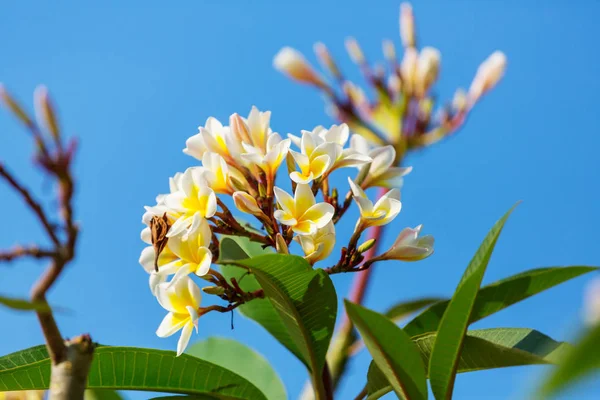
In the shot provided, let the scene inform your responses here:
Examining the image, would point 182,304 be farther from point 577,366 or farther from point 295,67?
point 295,67

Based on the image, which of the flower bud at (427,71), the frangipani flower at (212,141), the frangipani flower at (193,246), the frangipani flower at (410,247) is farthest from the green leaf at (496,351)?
the flower bud at (427,71)

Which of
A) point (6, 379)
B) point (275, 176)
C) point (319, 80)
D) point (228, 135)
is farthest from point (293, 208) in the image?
point (319, 80)

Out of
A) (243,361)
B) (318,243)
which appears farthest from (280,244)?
(243,361)

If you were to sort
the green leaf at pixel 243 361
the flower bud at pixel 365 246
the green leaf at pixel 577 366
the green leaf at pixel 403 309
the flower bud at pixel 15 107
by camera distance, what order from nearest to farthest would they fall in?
1. the green leaf at pixel 577 366
2. the flower bud at pixel 15 107
3. the flower bud at pixel 365 246
4. the green leaf at pixel 243 361
5. the green leaf at pixel 403 309

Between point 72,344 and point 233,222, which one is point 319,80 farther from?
point 72,344

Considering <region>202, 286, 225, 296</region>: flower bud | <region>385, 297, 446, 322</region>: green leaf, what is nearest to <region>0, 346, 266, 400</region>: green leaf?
<region>202, 286, 225, 296</region>: flower bud

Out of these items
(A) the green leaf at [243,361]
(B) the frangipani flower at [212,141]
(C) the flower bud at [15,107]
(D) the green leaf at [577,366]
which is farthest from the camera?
(A) the green leaf at [243,361]

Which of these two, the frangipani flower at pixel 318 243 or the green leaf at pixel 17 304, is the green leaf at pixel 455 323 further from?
the green leaf at pixel 17 304
